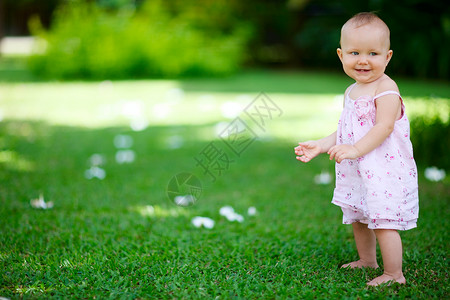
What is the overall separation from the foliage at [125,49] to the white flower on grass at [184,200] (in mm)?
7838

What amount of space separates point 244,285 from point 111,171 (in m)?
2.13

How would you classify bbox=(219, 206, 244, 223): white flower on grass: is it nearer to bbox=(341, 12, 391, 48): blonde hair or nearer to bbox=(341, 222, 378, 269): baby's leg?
bbox=(341, 222, 378, 269): baby's leg

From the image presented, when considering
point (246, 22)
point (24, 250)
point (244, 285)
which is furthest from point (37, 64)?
point (244, 285)

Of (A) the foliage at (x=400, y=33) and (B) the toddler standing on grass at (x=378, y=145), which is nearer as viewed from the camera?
(B) the toddler standing on grass at (x=378, y=145)

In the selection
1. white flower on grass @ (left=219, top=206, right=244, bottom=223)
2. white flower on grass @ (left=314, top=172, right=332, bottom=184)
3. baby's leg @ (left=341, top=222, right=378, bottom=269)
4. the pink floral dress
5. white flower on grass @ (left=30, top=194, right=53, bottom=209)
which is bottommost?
white flower on grass @ (left=314, top=172, right=332, bottom=184)

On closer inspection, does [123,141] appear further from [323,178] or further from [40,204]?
[323,178]

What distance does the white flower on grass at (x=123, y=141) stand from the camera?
456cm

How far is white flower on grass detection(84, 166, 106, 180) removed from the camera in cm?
358

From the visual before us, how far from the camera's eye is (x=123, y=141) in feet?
15.6

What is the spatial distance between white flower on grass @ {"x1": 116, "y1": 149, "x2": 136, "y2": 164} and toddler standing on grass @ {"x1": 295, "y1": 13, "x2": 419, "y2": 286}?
8.12ft

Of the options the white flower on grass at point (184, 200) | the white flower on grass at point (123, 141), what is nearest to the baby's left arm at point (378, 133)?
the white flower on grass at point (184, 200)

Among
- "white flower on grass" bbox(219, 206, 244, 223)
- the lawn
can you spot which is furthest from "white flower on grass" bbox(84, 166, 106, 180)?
"white flower on grass" bbox(219, 206, 244, 223)

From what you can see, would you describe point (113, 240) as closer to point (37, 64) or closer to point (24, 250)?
point (24, 250)

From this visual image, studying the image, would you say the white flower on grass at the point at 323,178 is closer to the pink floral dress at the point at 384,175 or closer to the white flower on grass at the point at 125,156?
the pink floral dress at the point at 384,175
